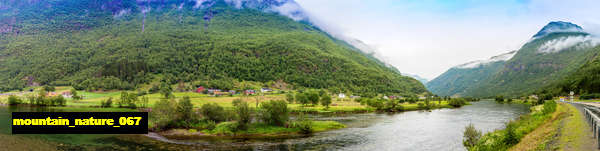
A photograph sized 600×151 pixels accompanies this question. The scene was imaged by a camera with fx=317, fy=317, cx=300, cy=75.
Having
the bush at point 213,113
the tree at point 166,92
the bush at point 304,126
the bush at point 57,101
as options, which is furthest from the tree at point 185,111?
the bush at point 57,101

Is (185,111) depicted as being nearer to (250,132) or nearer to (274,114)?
(250,132)

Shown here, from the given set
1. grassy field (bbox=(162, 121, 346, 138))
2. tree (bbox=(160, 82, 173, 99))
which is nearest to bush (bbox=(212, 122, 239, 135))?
grassy field (bbox=(162, 121, 346, 138))

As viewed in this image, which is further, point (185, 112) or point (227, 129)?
point (185, 112)

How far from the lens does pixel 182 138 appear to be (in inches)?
2322

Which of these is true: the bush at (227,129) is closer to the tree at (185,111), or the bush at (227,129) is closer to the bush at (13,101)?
the tree at (185,111)

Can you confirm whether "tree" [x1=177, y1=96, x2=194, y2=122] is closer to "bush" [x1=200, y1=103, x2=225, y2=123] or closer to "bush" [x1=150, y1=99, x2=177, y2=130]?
"bush" [x1=150, y1=99, x2=177, y2=130]

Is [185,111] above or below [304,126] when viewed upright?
above

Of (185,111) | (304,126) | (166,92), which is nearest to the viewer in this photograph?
(304,126)

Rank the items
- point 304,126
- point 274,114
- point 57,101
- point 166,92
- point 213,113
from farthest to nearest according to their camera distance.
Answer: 1. point 166,92
2. point 57,101
3. point 213,113
4. point 274,114
5. point 304,126

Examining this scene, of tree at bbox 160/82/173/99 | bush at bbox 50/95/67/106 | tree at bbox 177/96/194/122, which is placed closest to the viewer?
tree at bbox 177/96/194/122

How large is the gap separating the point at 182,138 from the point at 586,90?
164 metres

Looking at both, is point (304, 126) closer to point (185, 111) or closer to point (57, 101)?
point (185, 111)

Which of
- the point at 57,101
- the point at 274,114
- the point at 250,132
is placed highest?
the point at 57,101

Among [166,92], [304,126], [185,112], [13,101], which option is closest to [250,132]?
[304,126]
